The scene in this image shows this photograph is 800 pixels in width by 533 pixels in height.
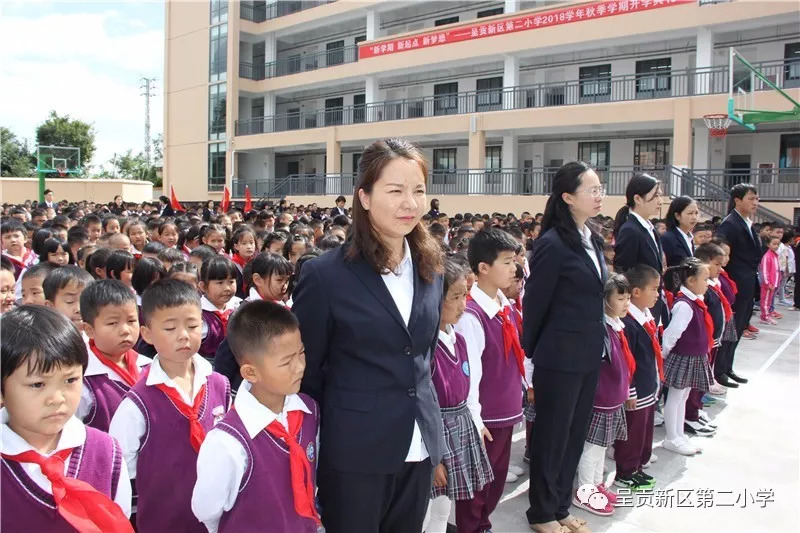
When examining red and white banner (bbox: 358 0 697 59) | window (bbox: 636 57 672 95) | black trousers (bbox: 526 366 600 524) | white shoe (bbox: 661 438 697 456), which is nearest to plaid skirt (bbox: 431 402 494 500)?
black trousers (bbox: 526 366 600 524)

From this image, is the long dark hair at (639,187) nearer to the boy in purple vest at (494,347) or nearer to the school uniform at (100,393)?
the boy in purple vest at (494,347)

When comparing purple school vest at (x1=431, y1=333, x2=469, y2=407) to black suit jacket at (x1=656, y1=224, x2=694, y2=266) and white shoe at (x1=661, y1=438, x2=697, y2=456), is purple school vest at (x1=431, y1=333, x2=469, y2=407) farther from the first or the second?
black suit jacket at (x1=656, y1=224, x2=694, y2=266)

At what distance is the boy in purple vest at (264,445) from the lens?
1750mm

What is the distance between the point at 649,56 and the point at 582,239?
17.2 m

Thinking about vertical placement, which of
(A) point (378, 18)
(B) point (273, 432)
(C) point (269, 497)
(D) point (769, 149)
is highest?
(A) point (378, 18)

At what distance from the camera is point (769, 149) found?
16875mm

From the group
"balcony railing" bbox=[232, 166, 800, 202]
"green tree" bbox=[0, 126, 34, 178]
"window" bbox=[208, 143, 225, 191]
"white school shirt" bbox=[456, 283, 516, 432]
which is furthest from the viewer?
"green tree" bbox=[0, 126, 34, 178]

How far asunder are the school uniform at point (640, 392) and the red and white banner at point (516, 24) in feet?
47.2

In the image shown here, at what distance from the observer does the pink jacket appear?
9023 mm

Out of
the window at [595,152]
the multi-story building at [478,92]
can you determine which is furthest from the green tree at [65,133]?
the window at [595,152]

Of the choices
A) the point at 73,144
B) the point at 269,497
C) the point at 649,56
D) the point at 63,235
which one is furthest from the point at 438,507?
the point at 73,144

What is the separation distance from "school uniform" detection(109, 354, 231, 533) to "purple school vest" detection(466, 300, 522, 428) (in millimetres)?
1456

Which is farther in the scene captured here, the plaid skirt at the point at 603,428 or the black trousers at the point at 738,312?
the black trousers at the point at 738,312

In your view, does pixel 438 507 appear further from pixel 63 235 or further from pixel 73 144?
pixel 73 144
